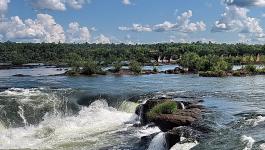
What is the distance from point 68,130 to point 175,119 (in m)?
10.7

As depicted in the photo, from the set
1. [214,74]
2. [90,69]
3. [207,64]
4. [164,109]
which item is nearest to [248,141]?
[164,109]

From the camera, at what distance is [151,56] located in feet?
603

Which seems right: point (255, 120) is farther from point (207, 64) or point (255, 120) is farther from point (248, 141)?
point (207, 64)

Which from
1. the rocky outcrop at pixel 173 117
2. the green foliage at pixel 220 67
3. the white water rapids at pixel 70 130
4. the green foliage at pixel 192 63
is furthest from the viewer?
the green foliage at pixel 192 63

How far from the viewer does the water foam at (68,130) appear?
31.4 metres

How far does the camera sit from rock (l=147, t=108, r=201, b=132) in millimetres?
29219

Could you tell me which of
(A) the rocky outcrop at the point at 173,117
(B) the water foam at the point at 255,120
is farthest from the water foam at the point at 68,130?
(B) the water foam at the point at 255,120

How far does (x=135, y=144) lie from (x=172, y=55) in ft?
506

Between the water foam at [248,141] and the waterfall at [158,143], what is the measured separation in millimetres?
4727

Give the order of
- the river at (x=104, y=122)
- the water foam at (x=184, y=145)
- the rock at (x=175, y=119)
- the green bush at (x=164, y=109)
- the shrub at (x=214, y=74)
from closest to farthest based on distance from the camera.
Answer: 1. the water foam at (x=184, y=145)
2. the river at (x=104, y=122)
3. the rock at (x=175, y=119)
4. the green bush at (x=164, y=109)
5. the shrub at (x=214, y=74)

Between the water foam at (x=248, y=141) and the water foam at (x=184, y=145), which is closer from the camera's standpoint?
the water foam at (x=248, y=141)

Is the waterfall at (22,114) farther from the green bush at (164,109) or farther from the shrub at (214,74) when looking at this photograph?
the shrub at (214,74)

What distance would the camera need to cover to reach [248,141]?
24.2 meters

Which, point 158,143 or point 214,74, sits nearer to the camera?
point 158,143
